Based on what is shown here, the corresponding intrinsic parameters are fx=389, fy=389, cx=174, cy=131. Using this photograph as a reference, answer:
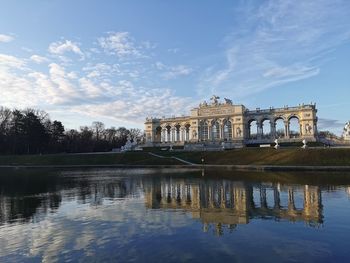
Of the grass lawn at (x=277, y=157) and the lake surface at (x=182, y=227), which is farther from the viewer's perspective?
the grass lawn at (x=277, y=157)

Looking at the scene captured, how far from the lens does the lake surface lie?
551 inches

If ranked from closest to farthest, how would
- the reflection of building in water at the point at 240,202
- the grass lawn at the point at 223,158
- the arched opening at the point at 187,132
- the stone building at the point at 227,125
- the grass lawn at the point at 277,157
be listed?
the reflection of building in water at the point at 240,202 < the grass lawn at the point at 277,157 < the grass lawn at the point at 223,158 < the stone building at the point at 227,125 < the arched opening at the point at 187,132

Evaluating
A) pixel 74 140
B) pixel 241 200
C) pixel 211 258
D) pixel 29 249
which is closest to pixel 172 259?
pixel 211 258

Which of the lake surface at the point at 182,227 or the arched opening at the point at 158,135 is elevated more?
the arched opening at the point at 158,135

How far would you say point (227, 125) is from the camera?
385 feet

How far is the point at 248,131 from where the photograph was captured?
381ft

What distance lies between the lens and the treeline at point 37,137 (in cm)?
11744

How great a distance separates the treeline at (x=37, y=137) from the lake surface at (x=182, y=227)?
91.6 metres

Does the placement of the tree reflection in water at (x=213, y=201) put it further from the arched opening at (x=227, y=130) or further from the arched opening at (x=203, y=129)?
the arched opening at (x=203, y=129)

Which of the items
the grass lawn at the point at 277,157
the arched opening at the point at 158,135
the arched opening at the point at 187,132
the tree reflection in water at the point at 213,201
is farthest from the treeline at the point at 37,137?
the tree reflection in water at the point at 213,201

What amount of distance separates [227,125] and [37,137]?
2277 inches

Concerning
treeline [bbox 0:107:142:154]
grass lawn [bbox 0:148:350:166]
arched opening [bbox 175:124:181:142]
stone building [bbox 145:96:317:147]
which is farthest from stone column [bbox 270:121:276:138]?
treeline [bbox 0:107:142:154]

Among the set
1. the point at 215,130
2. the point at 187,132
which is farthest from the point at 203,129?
the point at 187,132

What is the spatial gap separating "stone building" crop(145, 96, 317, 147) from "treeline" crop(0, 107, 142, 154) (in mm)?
23645
